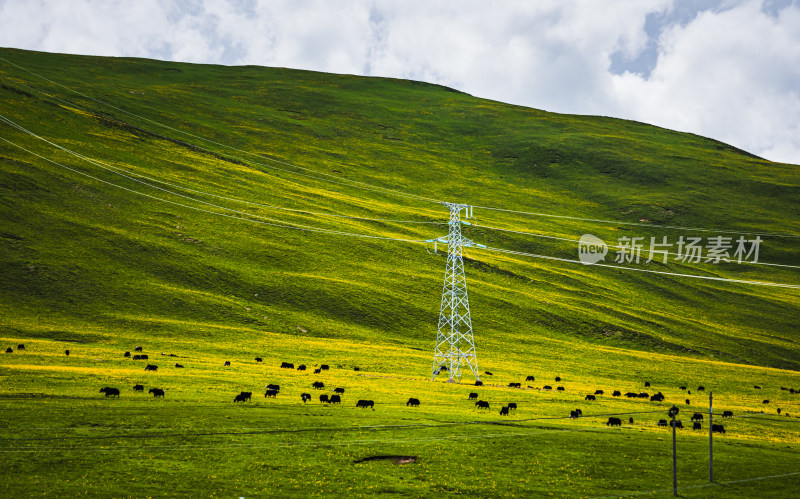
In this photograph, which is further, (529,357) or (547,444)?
(529,357)

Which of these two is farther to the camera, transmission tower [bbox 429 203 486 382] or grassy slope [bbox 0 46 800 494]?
grassy slope [bbox 0 46 800 494]

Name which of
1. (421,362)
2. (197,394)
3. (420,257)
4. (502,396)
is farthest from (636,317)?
(197,394)

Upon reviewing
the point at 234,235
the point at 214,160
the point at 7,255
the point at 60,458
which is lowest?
the point at 60,458

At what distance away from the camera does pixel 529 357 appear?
101062 millimetres

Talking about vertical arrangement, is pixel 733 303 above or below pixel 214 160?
below

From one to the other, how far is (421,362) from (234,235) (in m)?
58.9

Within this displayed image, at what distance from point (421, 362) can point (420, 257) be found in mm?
56038

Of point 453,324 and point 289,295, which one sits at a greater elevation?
point 289,295

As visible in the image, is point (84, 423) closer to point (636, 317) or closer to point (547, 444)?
point (547, 444)

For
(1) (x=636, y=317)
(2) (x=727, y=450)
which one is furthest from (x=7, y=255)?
(1) (x=636, y=317)

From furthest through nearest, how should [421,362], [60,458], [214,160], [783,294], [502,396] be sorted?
1. [214,160]
2. [783,294]
3. [421,362]
4. [502,396]
5. [60,458]

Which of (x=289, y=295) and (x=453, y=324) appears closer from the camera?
(x=453, y=324)

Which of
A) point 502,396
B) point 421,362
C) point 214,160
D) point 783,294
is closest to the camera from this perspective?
point 502,396

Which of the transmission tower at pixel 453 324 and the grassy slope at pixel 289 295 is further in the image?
the grassy slope at pixel 289 295
